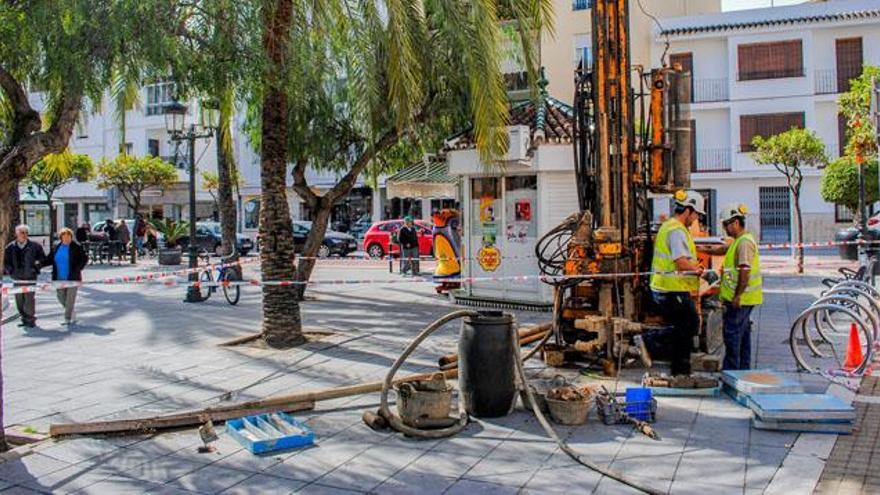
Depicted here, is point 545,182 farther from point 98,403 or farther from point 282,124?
point 98,403

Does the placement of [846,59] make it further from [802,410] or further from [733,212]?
[802,410]

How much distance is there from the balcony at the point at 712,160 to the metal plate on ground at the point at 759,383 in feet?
95.5

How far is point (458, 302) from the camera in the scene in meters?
14.5

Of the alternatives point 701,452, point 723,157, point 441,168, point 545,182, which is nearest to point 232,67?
point 701,452

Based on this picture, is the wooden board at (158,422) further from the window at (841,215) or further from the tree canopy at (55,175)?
the window at (841,215)

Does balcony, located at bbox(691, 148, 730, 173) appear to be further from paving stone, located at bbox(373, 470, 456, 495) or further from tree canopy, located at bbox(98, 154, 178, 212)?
paving stone, located at bbox(373, 470, 456, 495)

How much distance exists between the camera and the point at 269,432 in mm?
6078

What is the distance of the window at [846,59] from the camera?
33062 millimetres

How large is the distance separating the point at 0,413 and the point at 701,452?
5.07 m

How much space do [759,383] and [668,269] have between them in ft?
4.81

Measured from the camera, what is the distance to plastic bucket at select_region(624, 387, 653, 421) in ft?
21.0

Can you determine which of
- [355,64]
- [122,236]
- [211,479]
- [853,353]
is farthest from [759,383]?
[122,236]

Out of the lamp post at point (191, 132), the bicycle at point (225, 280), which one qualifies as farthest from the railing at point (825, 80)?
the bicycle at point (225, 280)

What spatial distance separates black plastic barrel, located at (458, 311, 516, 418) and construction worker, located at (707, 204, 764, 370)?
2556 mm
